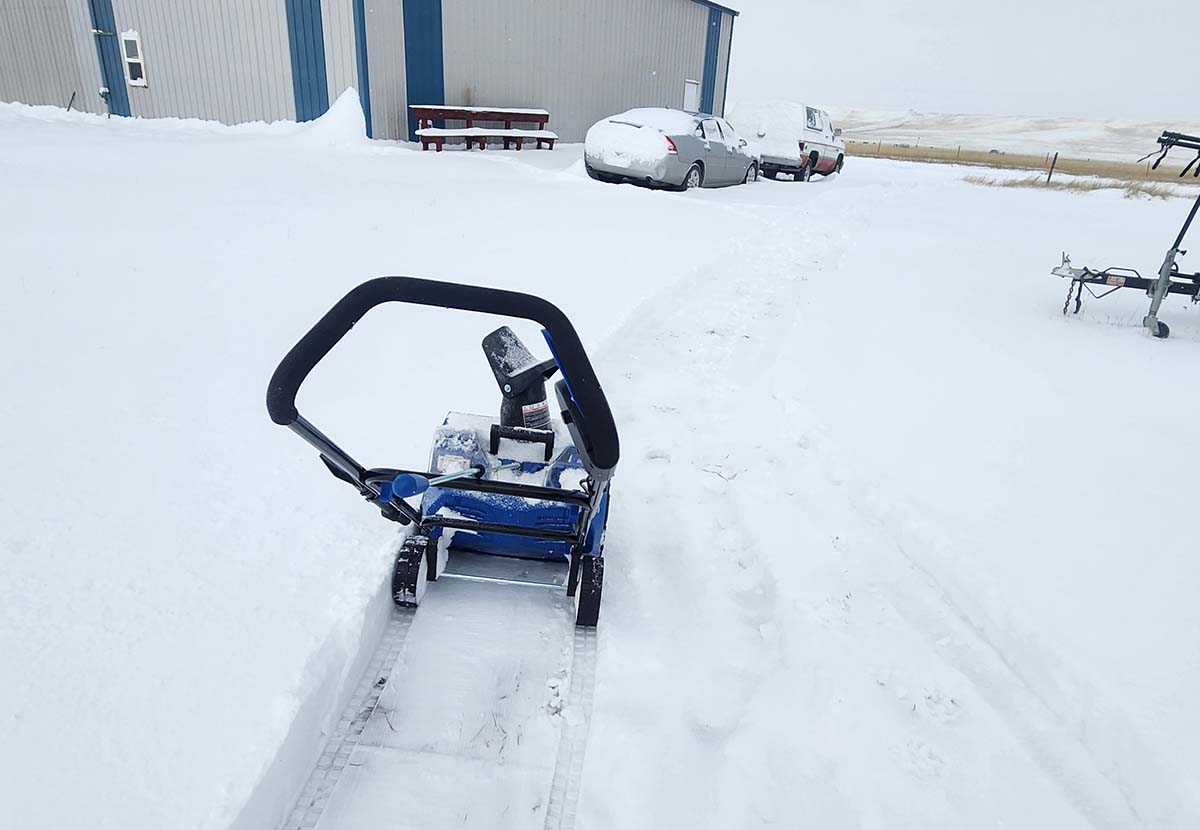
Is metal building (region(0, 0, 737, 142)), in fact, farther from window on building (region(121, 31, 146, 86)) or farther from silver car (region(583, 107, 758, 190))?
silver car (region(583, 107, 758, 190))

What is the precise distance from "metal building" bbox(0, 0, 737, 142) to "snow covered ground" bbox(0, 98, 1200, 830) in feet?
23.2

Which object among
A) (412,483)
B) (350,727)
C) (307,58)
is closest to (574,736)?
(350,727)

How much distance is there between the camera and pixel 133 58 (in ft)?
41.7

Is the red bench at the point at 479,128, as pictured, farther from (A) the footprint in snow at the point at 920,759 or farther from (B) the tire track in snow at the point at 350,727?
(A) the footprint in snow at the point at 920,759

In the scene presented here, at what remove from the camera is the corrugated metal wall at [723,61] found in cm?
2264

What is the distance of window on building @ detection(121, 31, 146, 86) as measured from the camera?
12562 millimetres

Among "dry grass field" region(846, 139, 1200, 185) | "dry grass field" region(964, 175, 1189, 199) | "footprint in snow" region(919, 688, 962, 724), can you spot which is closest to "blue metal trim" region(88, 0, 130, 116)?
"footprint in snow" region(919, 688, 962, 724)

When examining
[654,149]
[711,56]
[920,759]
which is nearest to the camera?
[920,759]

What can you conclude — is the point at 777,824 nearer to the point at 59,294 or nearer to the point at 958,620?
the point at 958,620

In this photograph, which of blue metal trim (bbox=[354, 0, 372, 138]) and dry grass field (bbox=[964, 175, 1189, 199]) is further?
dry grass field (bbox=[964, 175, 1189, 199])

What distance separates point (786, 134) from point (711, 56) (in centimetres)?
757

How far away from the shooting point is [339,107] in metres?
11.9

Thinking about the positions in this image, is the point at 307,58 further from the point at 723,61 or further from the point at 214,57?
the point at 723,61

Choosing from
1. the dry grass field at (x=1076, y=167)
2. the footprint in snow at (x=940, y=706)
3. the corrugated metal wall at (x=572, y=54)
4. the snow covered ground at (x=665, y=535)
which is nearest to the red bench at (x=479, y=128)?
the corrugated metal wall at (x=572, y=54)
